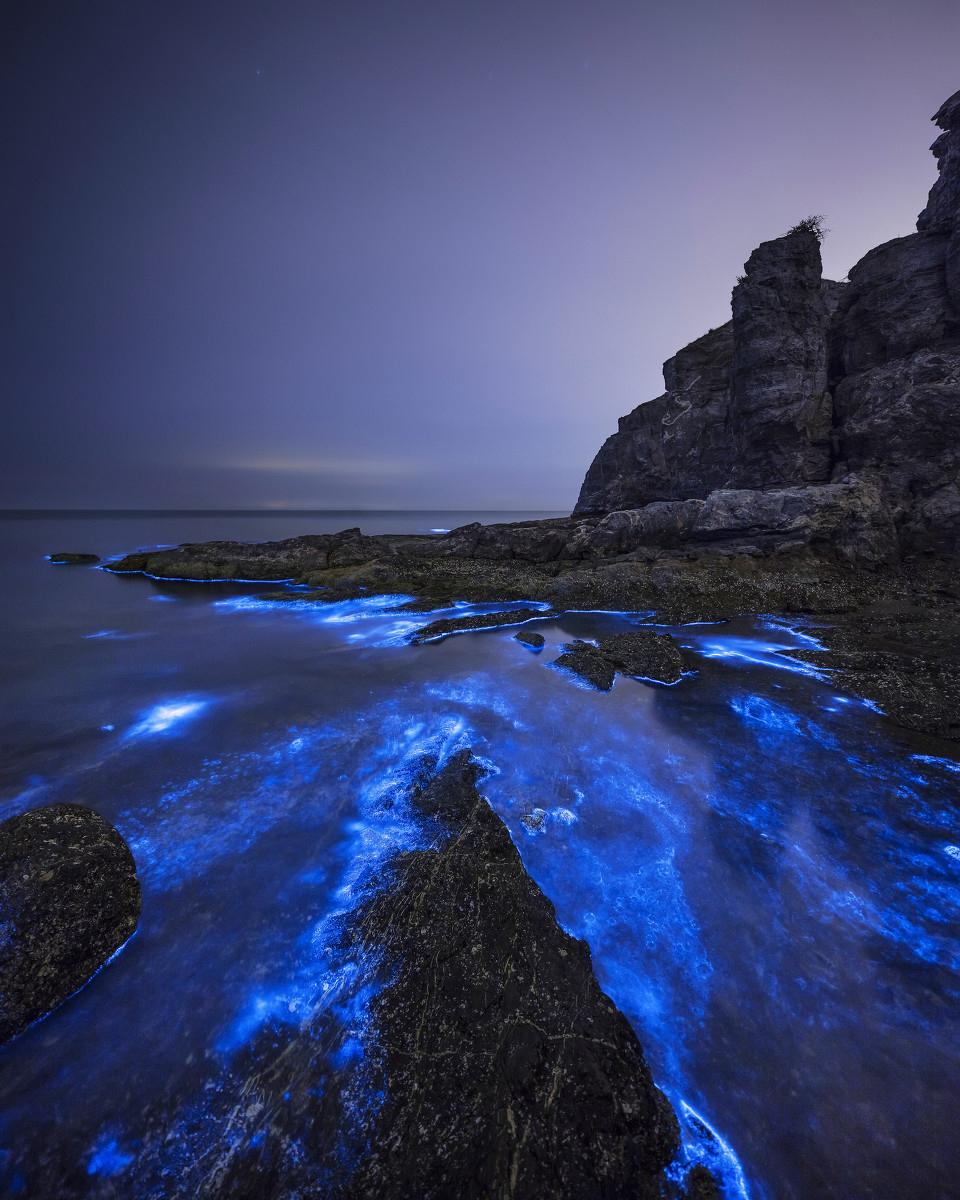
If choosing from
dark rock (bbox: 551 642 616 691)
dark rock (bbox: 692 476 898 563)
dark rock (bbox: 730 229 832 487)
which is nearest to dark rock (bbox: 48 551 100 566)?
dark rock (bbox: 551 642 616 691)

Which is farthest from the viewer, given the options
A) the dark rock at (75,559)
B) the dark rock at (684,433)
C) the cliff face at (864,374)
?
the dark rock at (75,559)

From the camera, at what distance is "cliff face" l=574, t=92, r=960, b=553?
17422 mm

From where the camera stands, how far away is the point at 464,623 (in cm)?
1483

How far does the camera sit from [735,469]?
2370cm

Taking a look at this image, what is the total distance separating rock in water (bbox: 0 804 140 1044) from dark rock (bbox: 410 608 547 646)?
29.9 feet

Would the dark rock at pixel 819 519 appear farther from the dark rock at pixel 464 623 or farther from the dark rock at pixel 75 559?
the dark rock at pixel 75 559

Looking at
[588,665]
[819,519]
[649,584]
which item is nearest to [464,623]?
[588,665]

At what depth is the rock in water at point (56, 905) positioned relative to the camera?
3412mm

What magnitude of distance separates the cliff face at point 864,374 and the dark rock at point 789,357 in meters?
0.05

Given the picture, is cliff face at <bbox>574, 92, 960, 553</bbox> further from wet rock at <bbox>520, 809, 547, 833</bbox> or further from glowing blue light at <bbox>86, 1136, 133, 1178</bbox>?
glowing blue light at <bbox>86, 1136, 133, 1178</bbox>

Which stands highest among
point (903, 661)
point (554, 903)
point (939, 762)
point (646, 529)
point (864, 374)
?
point (864, 374)

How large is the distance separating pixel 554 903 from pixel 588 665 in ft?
21.2

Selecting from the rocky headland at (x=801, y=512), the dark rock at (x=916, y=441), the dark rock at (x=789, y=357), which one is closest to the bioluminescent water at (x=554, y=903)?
the rocky headland at (x=801, y=512)

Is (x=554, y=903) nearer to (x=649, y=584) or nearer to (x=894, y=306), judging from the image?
(x=649, y=584)
